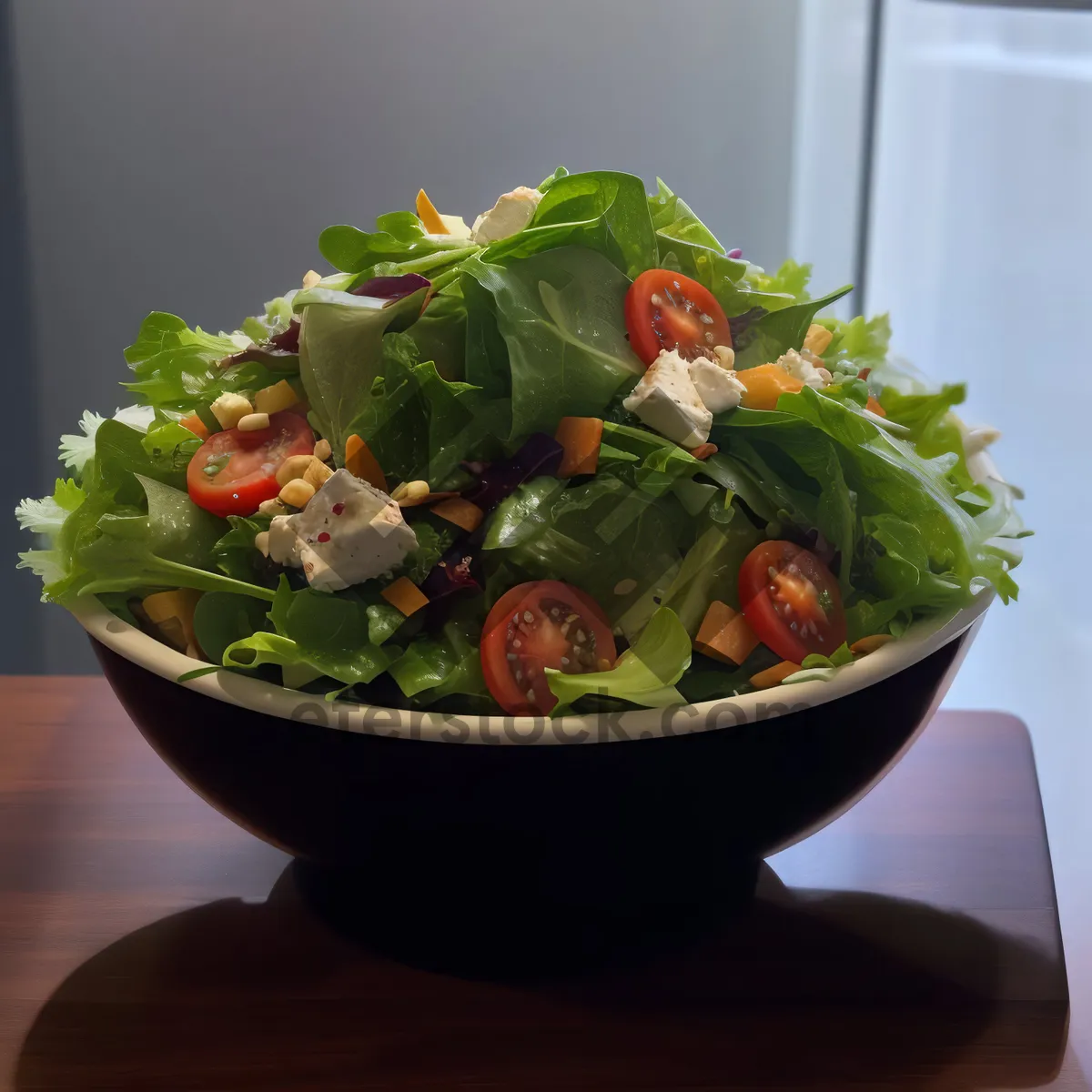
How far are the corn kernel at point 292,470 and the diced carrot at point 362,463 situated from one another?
0.10 ft

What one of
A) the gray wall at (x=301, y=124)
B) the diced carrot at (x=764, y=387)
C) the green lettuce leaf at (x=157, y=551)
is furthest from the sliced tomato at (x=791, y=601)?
the gray wall at (x=301, y=124)

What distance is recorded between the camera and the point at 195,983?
2.65 ft

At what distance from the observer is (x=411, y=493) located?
29.7 inches

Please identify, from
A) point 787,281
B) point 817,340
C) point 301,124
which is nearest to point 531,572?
point 817,340

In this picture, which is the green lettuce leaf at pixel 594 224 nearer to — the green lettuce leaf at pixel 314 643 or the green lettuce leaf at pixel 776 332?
the green lettuce leaf at pixel 776 332

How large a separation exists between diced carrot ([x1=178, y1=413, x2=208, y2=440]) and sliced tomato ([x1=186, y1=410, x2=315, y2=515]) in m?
0.04

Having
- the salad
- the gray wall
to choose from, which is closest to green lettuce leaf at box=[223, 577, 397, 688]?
the salad

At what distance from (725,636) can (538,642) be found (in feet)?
0.41

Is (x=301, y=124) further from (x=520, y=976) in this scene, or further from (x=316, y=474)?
(x=520, y=976)

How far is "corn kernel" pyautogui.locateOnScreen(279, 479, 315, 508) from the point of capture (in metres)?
0.77

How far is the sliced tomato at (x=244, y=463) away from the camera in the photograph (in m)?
0.80

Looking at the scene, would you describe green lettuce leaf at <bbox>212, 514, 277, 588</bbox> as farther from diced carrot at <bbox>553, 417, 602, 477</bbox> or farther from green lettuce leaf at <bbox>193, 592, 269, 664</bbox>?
diced carrot at <bbox>553, 417, 602, 477</bbox>

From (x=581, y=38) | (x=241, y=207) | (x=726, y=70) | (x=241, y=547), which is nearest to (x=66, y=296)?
(x=241, y=207)

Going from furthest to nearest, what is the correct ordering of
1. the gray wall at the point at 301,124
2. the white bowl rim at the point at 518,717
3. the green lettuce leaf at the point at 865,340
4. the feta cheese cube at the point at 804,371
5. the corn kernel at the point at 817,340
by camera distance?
the gray wall at the point at 301,124 < the green lettuce leaf at the point at 865,340 < the corn kernel at the point at 817,340 < the feta cheese cube at the point at 804,371 < the white bowl rim at the point at 518,717
